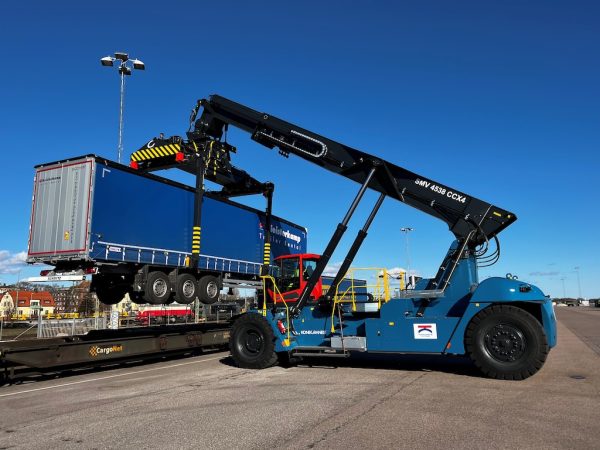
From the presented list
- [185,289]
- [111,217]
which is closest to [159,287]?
[185,289]

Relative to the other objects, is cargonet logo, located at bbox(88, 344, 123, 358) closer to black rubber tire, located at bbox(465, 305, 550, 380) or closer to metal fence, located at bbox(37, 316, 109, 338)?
metal fence, located at bbox(37, 316, 109, 338)

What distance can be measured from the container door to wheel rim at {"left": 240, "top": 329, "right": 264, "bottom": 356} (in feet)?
14.4

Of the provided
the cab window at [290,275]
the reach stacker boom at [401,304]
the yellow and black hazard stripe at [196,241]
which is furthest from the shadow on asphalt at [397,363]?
the yellow and black hazard stripe at [196,241]

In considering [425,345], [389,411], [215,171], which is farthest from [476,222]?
[215,171]

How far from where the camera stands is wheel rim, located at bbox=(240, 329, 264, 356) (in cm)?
1076

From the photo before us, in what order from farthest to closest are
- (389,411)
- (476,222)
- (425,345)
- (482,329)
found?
(476,222) < (425,345) < (482,329) < (389,411)

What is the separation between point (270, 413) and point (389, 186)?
636 cm

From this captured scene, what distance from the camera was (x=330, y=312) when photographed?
10.4 metres

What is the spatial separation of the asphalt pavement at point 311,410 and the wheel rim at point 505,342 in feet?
1.63

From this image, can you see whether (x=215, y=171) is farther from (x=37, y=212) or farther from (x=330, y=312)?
(x=330, y=312)

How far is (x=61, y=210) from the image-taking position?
453 inches

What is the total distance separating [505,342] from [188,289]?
29.1 feet

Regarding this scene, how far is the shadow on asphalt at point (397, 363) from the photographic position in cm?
972

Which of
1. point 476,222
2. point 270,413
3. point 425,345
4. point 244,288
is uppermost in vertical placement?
point 476,222
